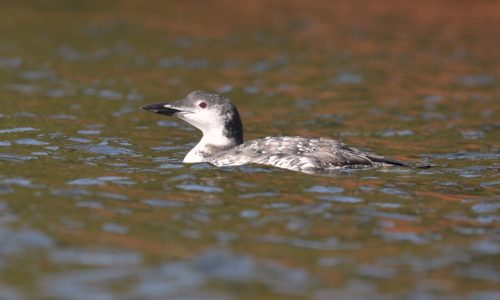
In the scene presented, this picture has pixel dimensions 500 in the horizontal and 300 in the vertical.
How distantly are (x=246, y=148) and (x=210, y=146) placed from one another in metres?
0.48

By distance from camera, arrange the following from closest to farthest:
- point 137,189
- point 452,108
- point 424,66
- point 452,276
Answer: point 452,276 → point 137,189 → point 452,108 → point 424,66

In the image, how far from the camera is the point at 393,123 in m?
12.0

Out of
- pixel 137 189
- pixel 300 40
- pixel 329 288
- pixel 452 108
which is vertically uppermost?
pixel 300 40

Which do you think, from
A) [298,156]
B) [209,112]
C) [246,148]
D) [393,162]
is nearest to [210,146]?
[209,112]

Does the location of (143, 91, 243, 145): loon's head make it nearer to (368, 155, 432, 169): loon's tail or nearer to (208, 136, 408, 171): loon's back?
(208, 136, 408, 171): loon's back

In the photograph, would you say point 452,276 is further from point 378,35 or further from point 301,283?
point 378,35

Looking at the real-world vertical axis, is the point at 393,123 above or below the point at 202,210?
above

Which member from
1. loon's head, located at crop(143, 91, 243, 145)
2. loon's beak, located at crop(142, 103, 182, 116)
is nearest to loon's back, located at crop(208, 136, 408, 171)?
loon's head, located at crop(143, 91, 243, 145)

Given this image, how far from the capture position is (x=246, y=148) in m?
8.66

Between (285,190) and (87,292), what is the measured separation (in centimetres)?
272

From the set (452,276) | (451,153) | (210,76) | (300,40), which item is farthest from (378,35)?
(452,276)

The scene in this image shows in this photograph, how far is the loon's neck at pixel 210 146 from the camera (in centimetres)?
888

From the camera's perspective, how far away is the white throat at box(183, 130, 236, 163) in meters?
8.88

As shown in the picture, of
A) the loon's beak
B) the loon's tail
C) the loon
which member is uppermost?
the loon's beak
